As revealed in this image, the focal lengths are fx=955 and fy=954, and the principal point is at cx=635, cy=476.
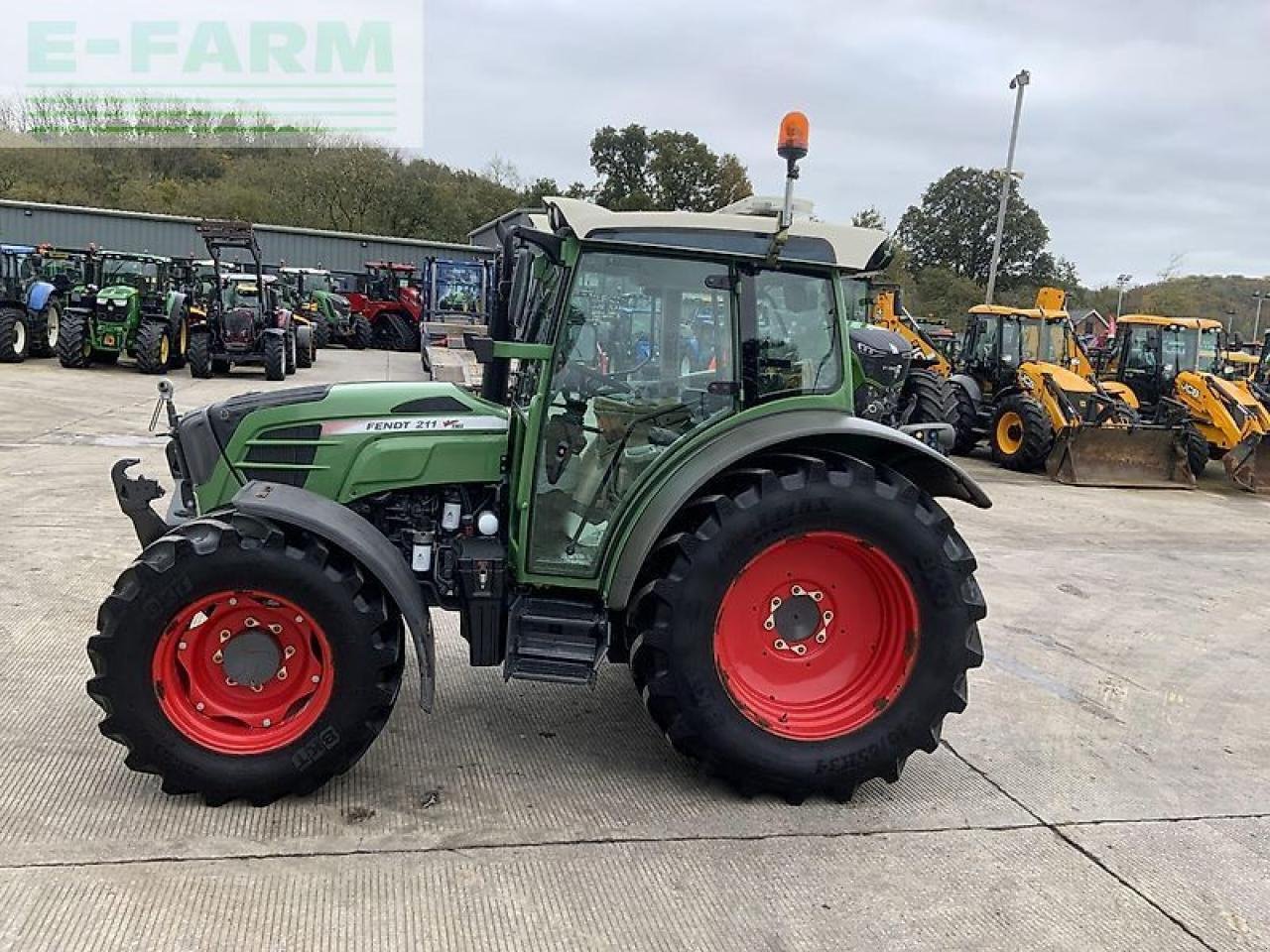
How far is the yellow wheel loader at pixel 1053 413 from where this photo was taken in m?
11.8

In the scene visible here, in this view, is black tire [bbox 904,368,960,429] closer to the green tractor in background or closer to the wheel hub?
the wheel hub

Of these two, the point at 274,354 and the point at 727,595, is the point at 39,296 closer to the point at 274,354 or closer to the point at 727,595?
the point at 274,354

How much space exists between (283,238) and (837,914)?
34.3 meters

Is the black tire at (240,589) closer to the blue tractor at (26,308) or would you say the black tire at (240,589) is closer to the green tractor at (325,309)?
the blue tractor at (26,308)

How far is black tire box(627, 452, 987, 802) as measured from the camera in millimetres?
3227

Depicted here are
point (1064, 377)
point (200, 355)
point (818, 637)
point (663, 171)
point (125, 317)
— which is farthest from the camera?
point (663, 171)

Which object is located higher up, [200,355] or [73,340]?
[73,340]

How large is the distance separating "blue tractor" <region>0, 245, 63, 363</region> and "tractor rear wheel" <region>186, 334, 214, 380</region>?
8.52 ft

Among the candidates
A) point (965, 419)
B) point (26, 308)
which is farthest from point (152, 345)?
point (965, 419)

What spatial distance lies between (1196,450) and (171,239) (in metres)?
30.5

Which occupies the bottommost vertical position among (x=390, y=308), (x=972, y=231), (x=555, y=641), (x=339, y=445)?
(x=555, y=641)

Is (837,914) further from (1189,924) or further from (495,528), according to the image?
(495,528)

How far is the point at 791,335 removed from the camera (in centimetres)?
346

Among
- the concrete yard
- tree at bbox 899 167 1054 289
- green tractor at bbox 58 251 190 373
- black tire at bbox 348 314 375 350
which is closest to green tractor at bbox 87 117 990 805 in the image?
the concrete yard
